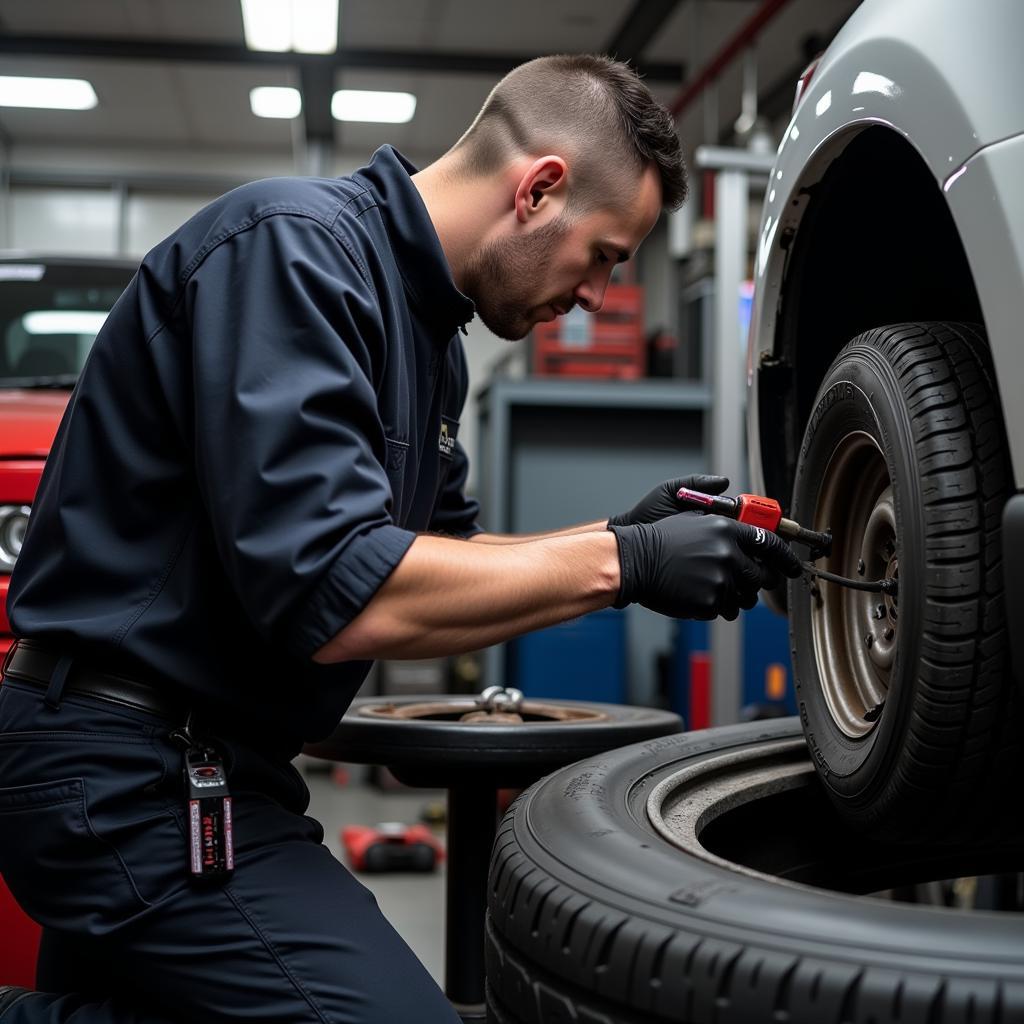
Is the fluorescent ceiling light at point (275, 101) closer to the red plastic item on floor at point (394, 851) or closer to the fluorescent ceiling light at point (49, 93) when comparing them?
the fluorescent ceiling light at point (49, 93)

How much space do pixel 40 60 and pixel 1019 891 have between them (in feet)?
26.3

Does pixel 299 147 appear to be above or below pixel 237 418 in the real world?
above

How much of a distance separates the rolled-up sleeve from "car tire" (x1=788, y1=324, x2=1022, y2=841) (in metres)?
0.45

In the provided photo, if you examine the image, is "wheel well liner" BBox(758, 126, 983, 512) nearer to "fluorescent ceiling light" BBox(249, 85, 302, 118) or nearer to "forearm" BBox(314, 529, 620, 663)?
"forearm" BBox(314, 529, 620, 663)

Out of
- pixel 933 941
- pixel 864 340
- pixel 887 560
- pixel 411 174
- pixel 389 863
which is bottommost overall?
pixel 389 863

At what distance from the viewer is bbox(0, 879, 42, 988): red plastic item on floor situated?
5.32 ft

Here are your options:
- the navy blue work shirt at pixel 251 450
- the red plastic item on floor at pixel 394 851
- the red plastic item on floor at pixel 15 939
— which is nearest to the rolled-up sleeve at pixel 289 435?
the navy blue work shirt at pixel 251 450

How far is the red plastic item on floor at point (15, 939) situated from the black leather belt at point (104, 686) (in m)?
0.50

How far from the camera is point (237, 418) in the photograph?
→ 1093 millimetres

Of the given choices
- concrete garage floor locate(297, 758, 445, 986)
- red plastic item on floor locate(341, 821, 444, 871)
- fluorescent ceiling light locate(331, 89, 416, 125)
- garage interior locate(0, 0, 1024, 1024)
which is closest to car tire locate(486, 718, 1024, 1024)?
garage interior locate(0, 0, 1024, 1024)

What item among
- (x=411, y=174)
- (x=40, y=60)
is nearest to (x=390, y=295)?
(x=411, y=174)

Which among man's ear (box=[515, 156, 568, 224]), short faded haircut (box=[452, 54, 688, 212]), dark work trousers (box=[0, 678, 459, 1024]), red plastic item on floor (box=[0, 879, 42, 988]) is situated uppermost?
short faded haircut (box=[452, 54, 688, 212])

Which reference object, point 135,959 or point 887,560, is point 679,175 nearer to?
point 887,560

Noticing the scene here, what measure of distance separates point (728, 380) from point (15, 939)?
8.99 ft
